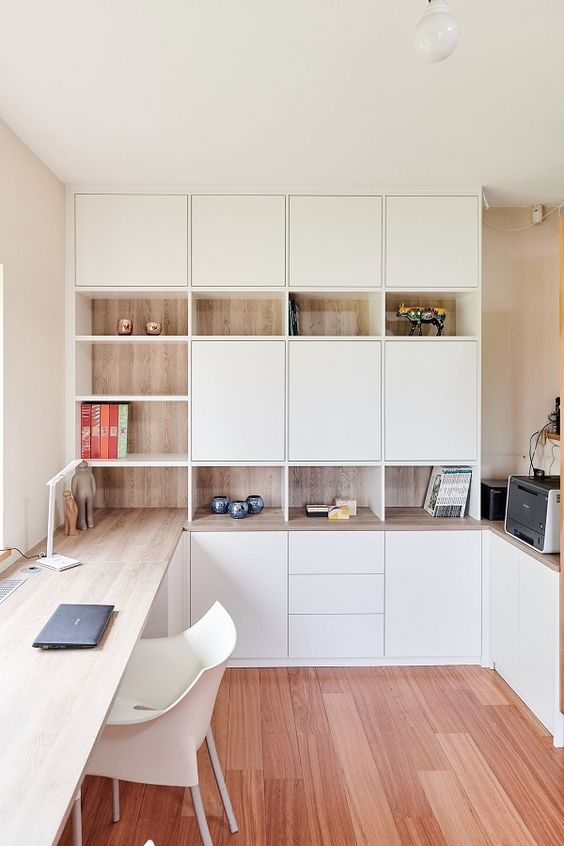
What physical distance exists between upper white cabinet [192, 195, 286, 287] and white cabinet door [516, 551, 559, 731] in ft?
6.17

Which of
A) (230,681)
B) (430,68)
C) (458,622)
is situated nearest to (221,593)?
(230,681)

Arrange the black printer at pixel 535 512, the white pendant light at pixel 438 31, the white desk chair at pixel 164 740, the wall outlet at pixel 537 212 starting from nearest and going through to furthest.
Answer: the white pendant light at pixel 438 31
the white desk chair at pixel 164 740
the black printer at pixel 535 512
the wall outlet at pixel 537 212

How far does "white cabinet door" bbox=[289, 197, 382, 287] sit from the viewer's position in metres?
2.84

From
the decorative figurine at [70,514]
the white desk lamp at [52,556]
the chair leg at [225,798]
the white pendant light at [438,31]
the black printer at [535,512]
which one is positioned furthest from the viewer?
the decorative figurine at [70,514]

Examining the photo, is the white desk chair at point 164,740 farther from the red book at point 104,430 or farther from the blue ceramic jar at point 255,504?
the red book at point 104,430

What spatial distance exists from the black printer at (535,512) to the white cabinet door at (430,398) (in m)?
0.37

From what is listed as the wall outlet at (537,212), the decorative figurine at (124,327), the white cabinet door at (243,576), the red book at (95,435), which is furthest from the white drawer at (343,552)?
the wall outlet at (537,212)

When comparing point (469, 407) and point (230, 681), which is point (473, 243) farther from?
point (230, 681)

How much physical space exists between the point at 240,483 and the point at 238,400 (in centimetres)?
60

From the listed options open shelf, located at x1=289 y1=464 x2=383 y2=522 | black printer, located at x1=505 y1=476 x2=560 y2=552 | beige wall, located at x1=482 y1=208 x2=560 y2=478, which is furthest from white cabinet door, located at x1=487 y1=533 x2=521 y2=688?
open shelf, located at x1=289 y1=464 x2=383 y2=522

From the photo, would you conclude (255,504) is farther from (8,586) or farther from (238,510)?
(8,586)

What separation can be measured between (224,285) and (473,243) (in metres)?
1.34

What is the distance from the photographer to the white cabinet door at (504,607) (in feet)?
8.39

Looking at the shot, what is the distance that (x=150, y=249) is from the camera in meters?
2.83
